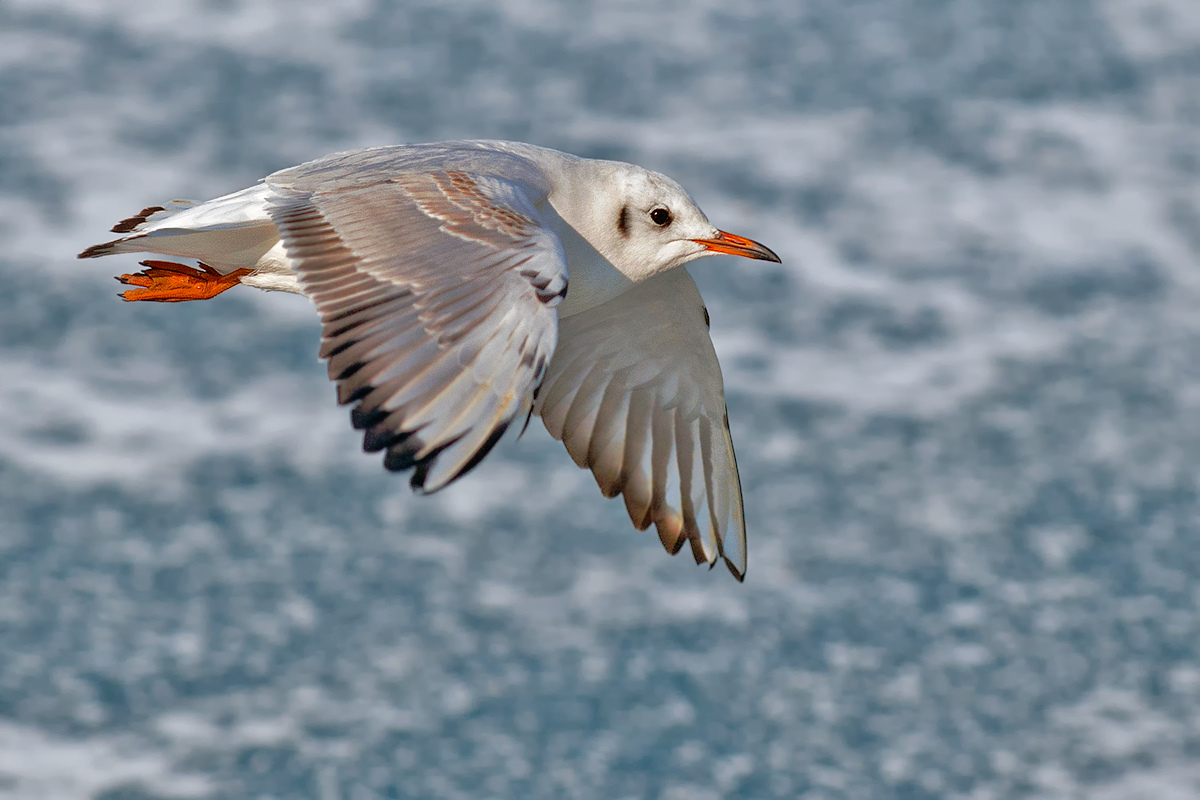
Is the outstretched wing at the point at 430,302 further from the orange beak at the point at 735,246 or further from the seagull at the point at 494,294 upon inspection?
the orange beak at the point at 735,246

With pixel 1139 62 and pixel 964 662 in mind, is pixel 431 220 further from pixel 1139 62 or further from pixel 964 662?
pixel 1139 62

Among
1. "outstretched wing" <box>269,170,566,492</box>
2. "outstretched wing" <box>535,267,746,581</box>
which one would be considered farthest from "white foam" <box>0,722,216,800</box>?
"outstretched wing" <box>269,170,566,492</box>

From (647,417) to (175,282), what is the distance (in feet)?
5.11

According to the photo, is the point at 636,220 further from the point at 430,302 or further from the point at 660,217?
the point at 430,302

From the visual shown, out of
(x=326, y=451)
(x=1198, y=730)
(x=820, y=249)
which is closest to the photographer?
(x=1198, y=730)

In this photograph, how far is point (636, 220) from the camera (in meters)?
5.23

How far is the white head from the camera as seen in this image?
519 centimetres

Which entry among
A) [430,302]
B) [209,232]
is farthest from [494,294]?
[209,232]

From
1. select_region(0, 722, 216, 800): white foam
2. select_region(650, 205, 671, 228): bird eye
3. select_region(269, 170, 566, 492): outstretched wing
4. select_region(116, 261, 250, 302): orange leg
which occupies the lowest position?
select_region(269, 170, 566, 492): outstretched wing

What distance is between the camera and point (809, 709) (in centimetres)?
1249

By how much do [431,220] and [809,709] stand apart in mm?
8511

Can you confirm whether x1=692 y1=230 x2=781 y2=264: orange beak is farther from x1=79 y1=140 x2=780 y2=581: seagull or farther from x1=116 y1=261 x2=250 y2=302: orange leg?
x1=116 y1=261 x2=250 y2=302: orange leg

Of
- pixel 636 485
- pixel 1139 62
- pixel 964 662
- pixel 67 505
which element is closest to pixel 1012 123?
pixel 1139 62

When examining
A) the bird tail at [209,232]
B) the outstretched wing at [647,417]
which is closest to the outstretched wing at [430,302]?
the bird tail at [209,232]
